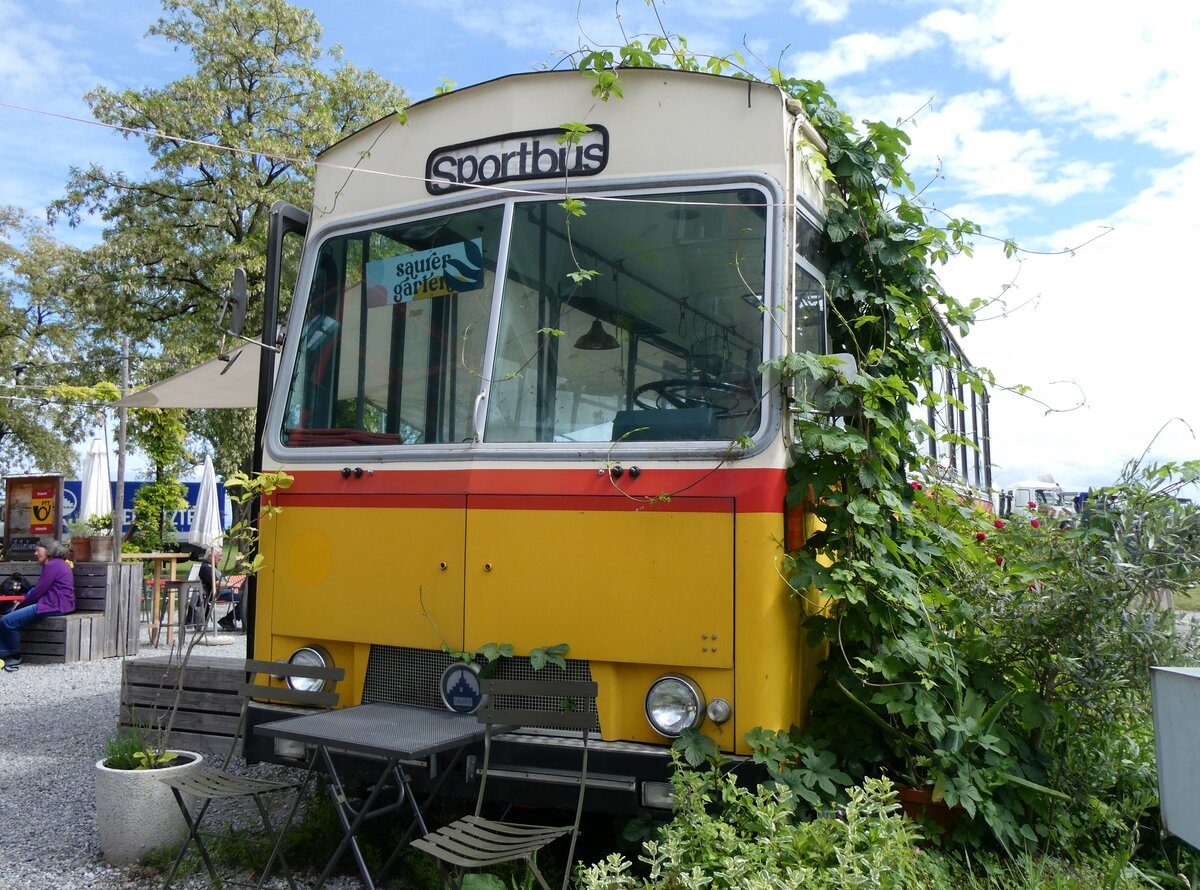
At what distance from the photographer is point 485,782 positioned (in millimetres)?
3646

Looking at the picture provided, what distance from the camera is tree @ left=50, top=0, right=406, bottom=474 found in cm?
2072

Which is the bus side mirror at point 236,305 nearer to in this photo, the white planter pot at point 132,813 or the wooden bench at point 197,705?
the white planter pot at point 132,813

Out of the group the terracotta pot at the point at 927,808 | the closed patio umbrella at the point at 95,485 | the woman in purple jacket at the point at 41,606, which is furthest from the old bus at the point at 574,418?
the closed patio umbrella at the point at 95,485

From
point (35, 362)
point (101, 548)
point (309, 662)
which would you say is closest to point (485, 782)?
point (309, 662)

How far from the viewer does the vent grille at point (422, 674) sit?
3854 millimetres

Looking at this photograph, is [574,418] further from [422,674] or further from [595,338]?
[422,674]

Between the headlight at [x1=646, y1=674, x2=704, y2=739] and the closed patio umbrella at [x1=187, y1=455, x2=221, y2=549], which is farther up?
the closed patio umbrella at [x1=187, y1=455, x2=221, y2=549]

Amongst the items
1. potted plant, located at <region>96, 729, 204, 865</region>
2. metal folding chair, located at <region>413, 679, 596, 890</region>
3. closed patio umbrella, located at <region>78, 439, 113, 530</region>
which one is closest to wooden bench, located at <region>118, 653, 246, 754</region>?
potted plant, located at <region>96, 729, 204, 865</region>

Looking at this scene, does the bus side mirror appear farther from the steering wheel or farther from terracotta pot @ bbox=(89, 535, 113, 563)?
terracotta pot @ bbox=(89, 535, 113, 563)

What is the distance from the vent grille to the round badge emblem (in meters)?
0.05

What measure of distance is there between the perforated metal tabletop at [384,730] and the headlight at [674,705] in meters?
0.65

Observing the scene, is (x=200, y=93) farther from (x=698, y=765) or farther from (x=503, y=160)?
(x=698, y=765)

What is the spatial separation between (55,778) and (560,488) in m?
4.41

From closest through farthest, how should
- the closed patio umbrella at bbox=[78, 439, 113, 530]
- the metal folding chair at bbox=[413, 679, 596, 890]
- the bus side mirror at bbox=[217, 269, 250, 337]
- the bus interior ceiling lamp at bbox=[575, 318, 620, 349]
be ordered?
the metal folding chair at bbox=[413, 679, 596, 890] < the bus interior ceiling lamp at bbox=[575, 318, 620, 349] < the bus side mirror at bbox=[217, 269, 250, 337] < the closed patio umbrella at bbox=[78, 439, 113, 530]
